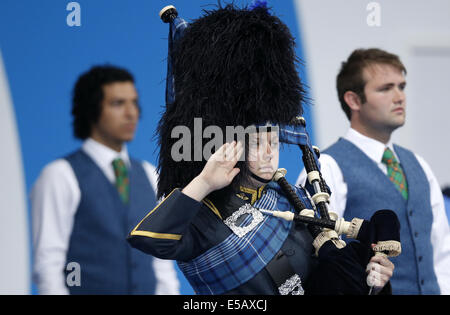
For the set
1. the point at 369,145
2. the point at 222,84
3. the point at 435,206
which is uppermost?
the point at 222,84

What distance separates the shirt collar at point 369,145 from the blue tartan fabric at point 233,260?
86cm

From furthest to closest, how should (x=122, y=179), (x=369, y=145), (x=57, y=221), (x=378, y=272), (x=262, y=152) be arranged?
1. (x=122, y=179)
2. (x=57, y=221)
3. (x=369, y=145)
4. (x=262, y=152)
5. (x=378, y=272)

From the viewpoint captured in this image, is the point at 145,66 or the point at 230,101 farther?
the point at 145,66

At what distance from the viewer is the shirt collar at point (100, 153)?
2.51 metres

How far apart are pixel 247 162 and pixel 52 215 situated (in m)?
1.15

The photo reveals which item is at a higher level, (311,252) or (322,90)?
(322,90)

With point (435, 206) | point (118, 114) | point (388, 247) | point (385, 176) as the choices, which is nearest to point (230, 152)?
point (388, 247)

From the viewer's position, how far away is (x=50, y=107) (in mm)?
2527

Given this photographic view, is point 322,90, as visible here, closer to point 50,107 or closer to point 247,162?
point 50,107

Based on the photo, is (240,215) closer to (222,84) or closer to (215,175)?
(215,175)

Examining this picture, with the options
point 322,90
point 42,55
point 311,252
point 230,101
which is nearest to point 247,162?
point 230,101

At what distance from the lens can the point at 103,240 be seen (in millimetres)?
2402

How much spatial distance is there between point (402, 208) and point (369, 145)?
10.0 inches
